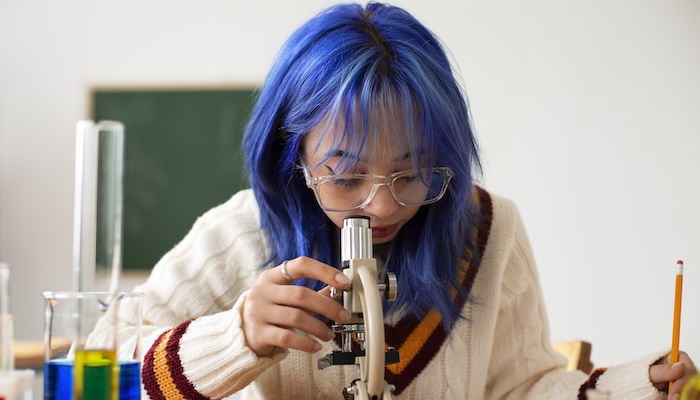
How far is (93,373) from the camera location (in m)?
0.73

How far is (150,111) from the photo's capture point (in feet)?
11.1

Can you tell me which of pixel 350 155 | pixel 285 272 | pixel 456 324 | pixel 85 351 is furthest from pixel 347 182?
pixel 85 351

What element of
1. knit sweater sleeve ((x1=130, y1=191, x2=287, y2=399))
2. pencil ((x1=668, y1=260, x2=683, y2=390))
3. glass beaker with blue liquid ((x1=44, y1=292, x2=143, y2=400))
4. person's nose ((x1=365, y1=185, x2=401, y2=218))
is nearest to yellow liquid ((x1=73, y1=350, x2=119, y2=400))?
glass beaker with blue liquid ((x1=44, y1=292, x2=143, y2=400))

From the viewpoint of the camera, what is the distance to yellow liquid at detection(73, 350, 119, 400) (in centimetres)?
73

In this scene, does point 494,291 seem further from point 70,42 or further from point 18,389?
point 70,42

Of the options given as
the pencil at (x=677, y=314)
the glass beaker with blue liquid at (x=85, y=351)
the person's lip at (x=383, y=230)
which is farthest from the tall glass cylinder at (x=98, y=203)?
the pencil at (x=677, y=314)

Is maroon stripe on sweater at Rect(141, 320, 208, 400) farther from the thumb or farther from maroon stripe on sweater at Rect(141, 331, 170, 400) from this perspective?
the thumb

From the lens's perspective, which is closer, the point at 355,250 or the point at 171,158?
the point at 355,250

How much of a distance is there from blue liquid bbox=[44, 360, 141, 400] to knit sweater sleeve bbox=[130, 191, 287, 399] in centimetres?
30

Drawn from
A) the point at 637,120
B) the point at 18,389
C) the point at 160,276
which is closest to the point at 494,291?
the point at 160,276

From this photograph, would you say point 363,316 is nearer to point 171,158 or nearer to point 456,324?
point 456,324

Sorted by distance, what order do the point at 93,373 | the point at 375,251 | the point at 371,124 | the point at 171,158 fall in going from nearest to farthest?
the point at 93,373, the point at 371,124, the point at 375,251, the point at 171,158

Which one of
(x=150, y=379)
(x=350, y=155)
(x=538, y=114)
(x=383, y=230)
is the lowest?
(x=150, y=379)

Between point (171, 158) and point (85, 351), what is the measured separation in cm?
272
